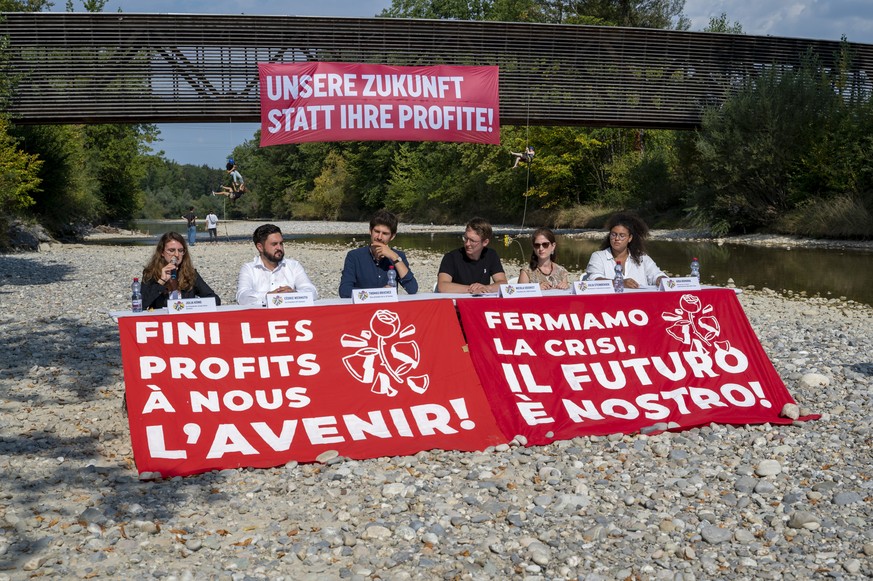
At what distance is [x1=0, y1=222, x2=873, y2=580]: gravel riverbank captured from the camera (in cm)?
427

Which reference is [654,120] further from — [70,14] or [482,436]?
[482,436]

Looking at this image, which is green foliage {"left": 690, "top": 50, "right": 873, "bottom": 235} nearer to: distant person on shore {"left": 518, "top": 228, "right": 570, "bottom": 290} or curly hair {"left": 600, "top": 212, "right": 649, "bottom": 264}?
curly hair {"left": 600, "top": 212, "right": 649, "bottom": 264}

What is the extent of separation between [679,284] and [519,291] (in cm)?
147

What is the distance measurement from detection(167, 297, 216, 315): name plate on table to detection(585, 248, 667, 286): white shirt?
11.5 ft

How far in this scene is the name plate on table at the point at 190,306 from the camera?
239 inches

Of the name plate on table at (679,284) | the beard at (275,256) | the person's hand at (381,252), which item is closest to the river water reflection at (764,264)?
the name plate on table at (679,284)

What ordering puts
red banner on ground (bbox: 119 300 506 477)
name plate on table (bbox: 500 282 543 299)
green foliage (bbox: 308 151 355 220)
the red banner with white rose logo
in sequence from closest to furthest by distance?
red banner on ground (bbox: 119 300 506 477) → the red banner with white rose logo → name plate on table (bbox: 500 282 543 299) → green foliage (bbox: 308 151 355 220)

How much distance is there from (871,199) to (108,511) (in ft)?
108

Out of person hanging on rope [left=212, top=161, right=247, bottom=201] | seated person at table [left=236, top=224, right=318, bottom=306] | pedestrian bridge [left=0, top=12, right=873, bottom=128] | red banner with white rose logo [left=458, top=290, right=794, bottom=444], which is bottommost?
red banner with white rose logo [left=458, top=290, right=794, bottom=444]

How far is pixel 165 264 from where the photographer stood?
694cm

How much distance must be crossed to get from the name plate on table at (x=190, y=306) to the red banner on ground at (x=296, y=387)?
2.1 inches

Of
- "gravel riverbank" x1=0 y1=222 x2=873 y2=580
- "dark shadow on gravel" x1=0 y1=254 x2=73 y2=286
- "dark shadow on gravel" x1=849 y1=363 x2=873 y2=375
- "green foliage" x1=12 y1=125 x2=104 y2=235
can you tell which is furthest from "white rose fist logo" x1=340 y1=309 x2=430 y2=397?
"green foliage" x1=12 y1=125 x2=104 y2=235

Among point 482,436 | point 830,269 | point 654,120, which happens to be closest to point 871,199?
point 654,120

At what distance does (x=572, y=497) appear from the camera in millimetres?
5094
